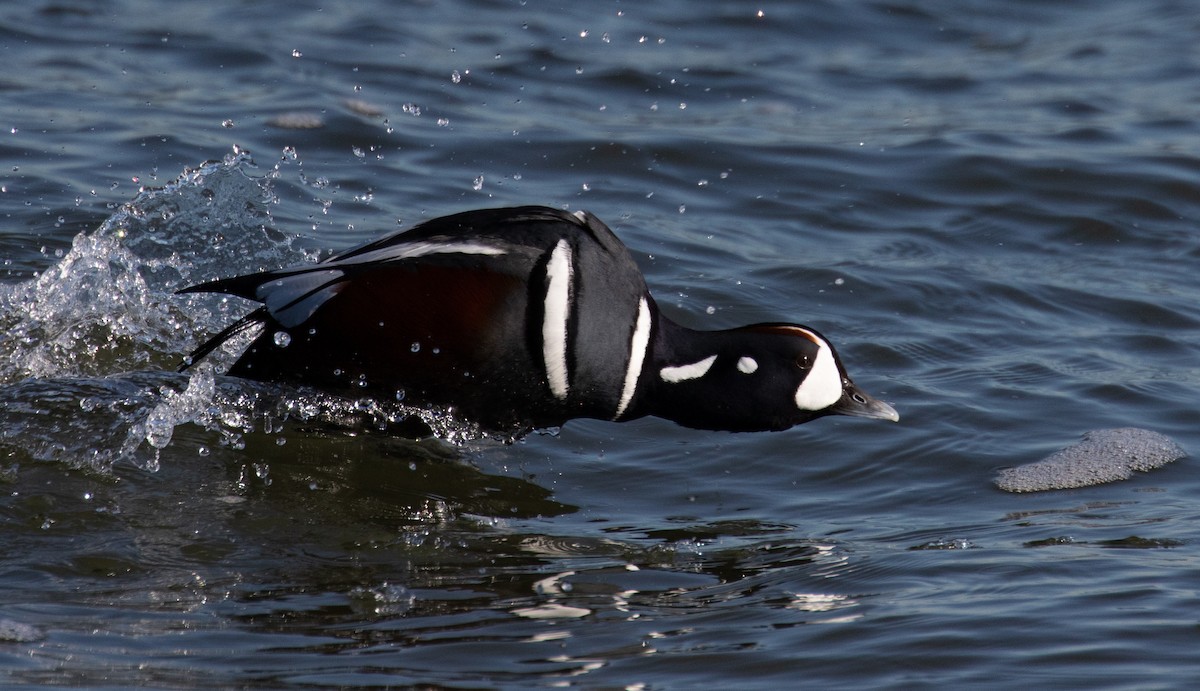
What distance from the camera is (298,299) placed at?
516 centimetres

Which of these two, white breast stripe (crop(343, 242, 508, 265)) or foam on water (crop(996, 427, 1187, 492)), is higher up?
white breast stripe (crop(343, 242, 508, 265))

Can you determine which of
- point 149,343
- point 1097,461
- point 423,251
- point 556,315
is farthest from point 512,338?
point 1097,461

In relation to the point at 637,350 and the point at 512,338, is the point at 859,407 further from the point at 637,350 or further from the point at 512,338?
the point at 512,338

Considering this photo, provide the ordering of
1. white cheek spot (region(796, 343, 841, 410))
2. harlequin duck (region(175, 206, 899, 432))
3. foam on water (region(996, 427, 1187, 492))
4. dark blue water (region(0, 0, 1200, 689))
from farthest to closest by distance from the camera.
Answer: foam on water (region(996, 427, 1187, 492)) < white cheek spot (region(796, 343, 841, 410)) < harlequin duck (region(175, 206, 899, 432)) < dark blue water (region(0, 0, 1200, 689))

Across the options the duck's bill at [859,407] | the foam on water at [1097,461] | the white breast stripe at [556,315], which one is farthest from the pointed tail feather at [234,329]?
the foam on water at [1097,461]

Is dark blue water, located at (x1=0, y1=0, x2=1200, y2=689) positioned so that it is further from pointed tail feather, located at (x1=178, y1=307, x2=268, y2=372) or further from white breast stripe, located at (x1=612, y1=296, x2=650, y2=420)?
white breast stripe, located at (x1=612, y1=296, x2=650, y2=420)

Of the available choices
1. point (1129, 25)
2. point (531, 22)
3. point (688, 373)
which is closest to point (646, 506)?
point (688, 373)

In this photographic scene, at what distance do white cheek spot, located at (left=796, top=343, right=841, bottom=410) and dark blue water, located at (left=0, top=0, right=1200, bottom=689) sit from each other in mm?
382

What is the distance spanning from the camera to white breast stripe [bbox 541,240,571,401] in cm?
506

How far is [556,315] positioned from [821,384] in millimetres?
1098

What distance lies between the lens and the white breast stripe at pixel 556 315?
5062mm

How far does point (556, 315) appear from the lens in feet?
16.6

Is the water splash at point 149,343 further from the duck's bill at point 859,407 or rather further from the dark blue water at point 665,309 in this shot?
the duck's bill at point 859,407

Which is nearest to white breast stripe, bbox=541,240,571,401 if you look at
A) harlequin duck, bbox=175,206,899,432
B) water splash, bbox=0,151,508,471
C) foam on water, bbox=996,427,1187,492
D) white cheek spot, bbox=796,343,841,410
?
harlequin duck, bbox=175,206,899,432
